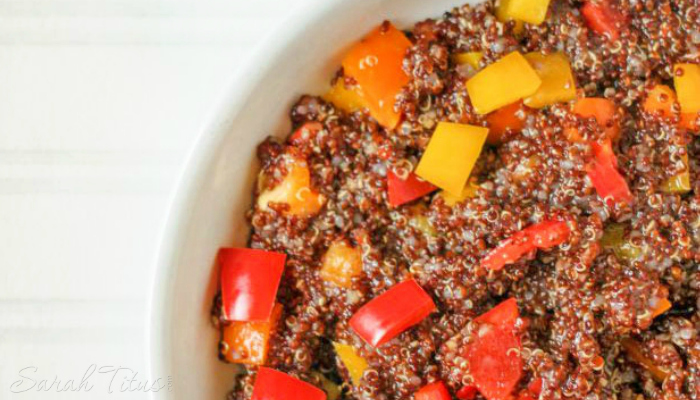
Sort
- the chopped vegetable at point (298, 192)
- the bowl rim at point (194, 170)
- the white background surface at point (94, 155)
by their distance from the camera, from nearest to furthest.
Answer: the bowl rim at point (194, 170), the chopped vegetable at point (298, 192), the white background surface at point (94, 155)

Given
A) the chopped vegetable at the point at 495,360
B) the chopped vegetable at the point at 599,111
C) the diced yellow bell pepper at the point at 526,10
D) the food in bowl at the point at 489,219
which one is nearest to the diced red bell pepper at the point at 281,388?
the food in bowl at the point at 489,219

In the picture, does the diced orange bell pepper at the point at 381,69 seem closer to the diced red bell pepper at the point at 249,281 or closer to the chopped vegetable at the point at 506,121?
the chopped vegetable at the point at 506,121

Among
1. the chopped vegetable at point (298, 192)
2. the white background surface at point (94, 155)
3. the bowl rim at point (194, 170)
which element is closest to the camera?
the bowl rim at point (194, 170)

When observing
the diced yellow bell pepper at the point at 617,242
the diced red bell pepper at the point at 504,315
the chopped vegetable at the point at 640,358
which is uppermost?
the diced yellow bell pepper at the point at 617,242

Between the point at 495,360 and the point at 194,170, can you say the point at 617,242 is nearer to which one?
the point at 495,360

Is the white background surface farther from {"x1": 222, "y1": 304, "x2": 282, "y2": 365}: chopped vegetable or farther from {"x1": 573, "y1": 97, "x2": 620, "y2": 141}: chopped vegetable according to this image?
{"x1": 573, "y1": 97, "x2": 620, "y2": 141}: chopped vegetable
